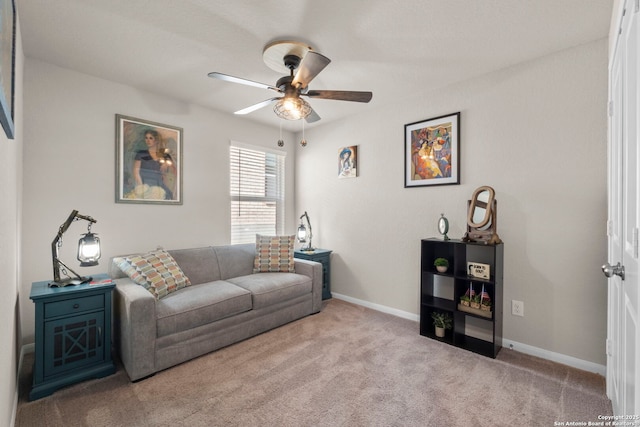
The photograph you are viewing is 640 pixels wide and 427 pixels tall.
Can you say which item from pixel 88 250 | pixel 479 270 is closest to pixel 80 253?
pixel 88 250

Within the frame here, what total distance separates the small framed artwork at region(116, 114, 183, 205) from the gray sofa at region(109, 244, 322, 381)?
67 cm

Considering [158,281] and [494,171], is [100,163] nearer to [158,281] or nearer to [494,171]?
[158,281]

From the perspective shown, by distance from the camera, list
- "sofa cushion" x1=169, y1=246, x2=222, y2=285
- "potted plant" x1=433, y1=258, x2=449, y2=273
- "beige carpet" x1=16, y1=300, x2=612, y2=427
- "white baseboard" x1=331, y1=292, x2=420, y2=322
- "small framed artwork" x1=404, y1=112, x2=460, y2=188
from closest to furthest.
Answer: "beige carpet" x1=16, y1=300, x2=612, y2=427 → "potted plant" x1=433, y1=258, x2=449, y2=273 → "small framed artwork" x1=404, y1=112, x2=460, y2=188 → "sofa cushion" x1=169, y1=246, x2=222, y2=285 → "white baseboard" x1=331, y1=292, x2=420, y2=322

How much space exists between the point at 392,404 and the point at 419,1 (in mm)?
2483

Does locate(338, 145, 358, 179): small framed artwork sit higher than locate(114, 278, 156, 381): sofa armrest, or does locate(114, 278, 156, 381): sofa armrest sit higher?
locate(338, 145, 358, 179): small framed artwork

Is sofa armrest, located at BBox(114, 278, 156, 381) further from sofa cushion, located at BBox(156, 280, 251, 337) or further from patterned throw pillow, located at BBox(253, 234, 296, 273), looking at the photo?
patterned throw pillow, located at BBox(253, 234, 296, 273)

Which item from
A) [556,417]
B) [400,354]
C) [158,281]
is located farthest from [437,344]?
[158,281]

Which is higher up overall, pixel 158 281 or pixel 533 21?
pixel 533 21

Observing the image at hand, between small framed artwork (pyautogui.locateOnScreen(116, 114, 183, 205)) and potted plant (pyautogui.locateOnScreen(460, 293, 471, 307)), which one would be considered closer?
potted plant (pyautogui.locateOnScreen(460, 293, 471, 307))

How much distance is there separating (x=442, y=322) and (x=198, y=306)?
219 cm

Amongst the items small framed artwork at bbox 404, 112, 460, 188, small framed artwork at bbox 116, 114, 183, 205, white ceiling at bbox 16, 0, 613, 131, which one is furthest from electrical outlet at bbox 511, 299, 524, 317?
small framed artwork at bbox 116, 114, 183, 205

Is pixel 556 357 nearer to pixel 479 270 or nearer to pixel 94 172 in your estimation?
pixel 479 270

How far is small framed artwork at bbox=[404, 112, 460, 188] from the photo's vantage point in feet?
9.39

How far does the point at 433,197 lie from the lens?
3039 millimetres
